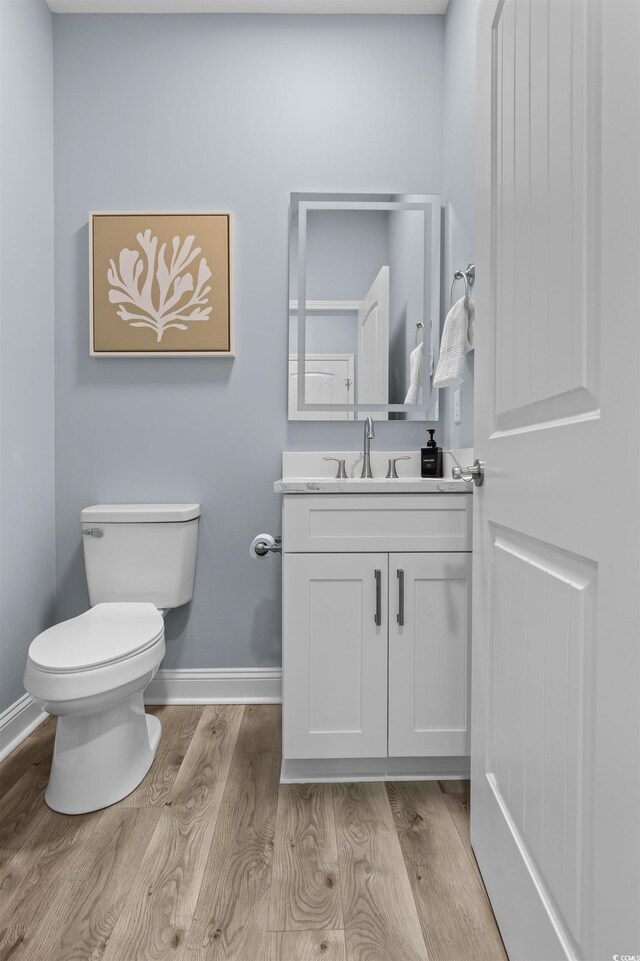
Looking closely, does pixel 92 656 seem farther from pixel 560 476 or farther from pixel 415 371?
pixel 415 371

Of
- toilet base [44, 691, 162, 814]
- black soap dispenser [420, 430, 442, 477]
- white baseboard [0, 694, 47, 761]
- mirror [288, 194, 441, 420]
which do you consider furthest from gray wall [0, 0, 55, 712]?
black soap dispenser [420, 430, 442, 477]

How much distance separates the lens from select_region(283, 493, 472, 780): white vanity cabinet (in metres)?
1.55

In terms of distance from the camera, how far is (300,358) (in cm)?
213

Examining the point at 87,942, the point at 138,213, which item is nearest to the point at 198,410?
the point at 138,213

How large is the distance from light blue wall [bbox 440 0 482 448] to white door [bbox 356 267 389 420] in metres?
0.23

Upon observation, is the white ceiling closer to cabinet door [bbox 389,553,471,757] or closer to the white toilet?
the white toilet

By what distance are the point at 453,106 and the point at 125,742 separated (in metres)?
2.33

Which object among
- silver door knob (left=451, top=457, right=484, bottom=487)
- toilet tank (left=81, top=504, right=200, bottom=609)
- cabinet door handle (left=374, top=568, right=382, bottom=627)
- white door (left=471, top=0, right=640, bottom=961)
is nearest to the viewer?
white door (left=471, top=0, right=640, bottom=961)

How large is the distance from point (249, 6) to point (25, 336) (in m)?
1.46

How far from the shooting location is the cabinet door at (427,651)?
155 centimetres

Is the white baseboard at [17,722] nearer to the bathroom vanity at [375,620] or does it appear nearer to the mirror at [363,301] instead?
the bathroom vanity at [375,620]

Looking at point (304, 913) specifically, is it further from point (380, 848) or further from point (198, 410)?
point (198, 410)

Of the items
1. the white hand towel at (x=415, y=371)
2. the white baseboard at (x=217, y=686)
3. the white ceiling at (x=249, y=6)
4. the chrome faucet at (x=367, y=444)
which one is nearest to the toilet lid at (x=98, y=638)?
the white baseboard at (x=217, y=686)

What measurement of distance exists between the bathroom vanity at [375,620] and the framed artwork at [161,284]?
876 mm
